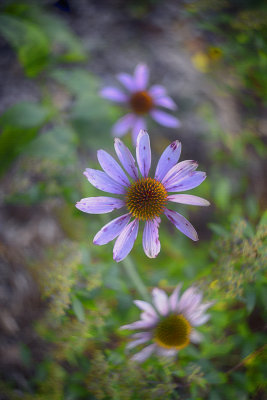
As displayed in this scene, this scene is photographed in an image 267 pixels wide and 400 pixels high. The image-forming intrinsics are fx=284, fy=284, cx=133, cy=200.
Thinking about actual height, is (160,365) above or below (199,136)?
below

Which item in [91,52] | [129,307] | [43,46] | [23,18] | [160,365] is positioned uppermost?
[91,52]

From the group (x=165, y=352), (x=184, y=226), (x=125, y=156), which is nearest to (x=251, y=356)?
(x=165, y=352)

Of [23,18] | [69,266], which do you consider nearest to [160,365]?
[69,266]

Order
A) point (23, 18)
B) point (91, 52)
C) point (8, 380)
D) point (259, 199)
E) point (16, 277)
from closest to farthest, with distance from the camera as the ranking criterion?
point (8, 380) < point (16, 277) < point (23, 18) < point (259, 199) < point (91, 52)

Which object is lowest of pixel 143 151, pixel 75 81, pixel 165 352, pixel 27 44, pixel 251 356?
pixel 251 356

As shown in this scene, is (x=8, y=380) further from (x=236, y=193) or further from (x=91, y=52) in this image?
(x=91, y=52)

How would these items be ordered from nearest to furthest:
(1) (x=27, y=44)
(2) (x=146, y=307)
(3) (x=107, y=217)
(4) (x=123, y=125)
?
1. (2) (x=146, y=307)
2. (3) (x=107, y=217)
3. (1) (x=27, y=44)
4. (4) (x=123, y=125)

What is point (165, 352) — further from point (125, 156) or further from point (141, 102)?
point (141, 102)
